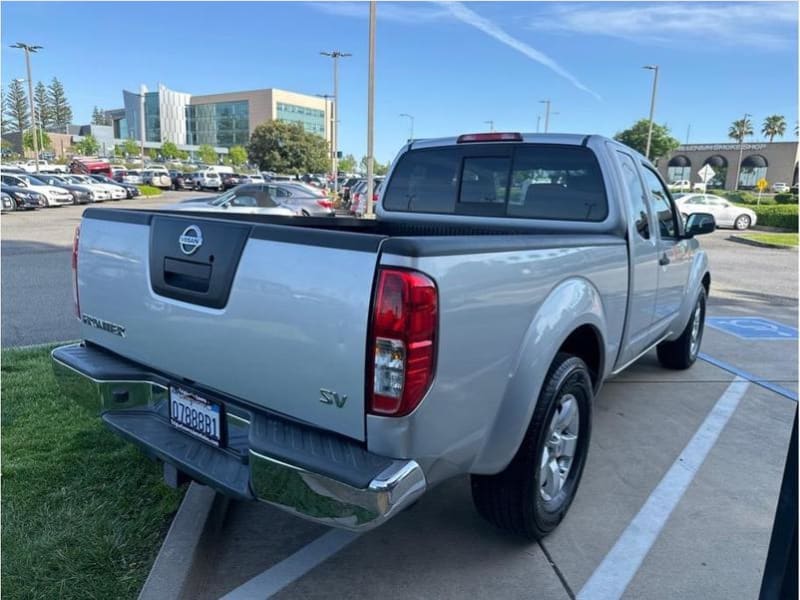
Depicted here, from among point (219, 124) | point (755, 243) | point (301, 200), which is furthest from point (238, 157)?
point (755, 243)

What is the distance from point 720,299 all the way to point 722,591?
8360 millimetres

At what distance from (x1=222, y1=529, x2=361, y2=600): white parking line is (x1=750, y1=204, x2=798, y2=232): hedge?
28.4 meters

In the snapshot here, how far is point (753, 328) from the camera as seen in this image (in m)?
7.84

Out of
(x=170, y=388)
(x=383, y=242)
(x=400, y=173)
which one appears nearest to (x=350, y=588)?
(x=170, y=388)

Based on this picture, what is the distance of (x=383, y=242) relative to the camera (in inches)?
78.0

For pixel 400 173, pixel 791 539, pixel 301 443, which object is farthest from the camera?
pixel 400 173

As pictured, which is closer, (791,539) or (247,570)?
(791,539)

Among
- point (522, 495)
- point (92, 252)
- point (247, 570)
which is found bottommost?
point (247, 570)

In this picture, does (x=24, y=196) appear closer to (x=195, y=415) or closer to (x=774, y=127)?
(x=195, y=415)

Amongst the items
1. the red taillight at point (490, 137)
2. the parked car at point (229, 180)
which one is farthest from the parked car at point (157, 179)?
the red taillight at point (490, 137)

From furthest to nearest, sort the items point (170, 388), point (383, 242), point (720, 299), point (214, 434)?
1. point (720, 299)
2. point (170, 388)
3. point (214, 434)
4. point (383, 242)

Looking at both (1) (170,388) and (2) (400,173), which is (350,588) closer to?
(1) (170,388)

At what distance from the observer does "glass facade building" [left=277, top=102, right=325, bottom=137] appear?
357 ft

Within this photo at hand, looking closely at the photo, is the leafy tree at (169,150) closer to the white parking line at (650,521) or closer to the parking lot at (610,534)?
the parking lot at (610,534)
